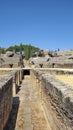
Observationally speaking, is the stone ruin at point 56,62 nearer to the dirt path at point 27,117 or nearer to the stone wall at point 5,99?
the dirt path at point 27,117

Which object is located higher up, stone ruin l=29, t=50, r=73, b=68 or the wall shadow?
stone ruin l=29, t=50, r=73, b=68

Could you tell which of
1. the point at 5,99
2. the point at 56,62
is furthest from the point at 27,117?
the point at 56,62

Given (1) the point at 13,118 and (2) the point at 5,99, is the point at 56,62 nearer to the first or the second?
(1) the point at 13,118

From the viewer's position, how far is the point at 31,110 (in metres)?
12.9

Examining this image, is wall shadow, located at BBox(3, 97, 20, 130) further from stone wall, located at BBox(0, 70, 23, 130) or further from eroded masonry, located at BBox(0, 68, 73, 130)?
stone wall, located at BBox(0, 70, 23, 130)

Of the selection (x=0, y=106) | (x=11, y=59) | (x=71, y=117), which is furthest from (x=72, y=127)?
(x=11, y=59)

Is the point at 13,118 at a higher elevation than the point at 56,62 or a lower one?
lower

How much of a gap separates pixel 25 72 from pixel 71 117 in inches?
1667

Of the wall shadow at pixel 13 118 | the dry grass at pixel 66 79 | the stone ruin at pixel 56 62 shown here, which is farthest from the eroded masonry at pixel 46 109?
the stone ruin at pixel 56 62

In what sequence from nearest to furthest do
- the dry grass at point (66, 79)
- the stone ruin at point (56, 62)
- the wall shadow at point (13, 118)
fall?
the wall shadow at point (13, 118), the dry grass at point (66, 79), the stone ruin at point (56, 62)

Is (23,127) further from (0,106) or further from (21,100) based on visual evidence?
(21,100)

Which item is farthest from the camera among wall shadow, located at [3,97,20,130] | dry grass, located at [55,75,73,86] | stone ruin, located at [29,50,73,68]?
stone ruin, located at [29,50,73,68]

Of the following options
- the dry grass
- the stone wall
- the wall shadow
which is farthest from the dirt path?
the dry grass

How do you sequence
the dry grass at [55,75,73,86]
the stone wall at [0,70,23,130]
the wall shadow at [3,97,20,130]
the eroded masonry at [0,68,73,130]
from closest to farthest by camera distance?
the eroded masonry at [0,68,73,130]
the stone wall at [0,70,23,130]
the wall shadow at [3,97,20,130]
the dry grass at [55,75,73,86]
